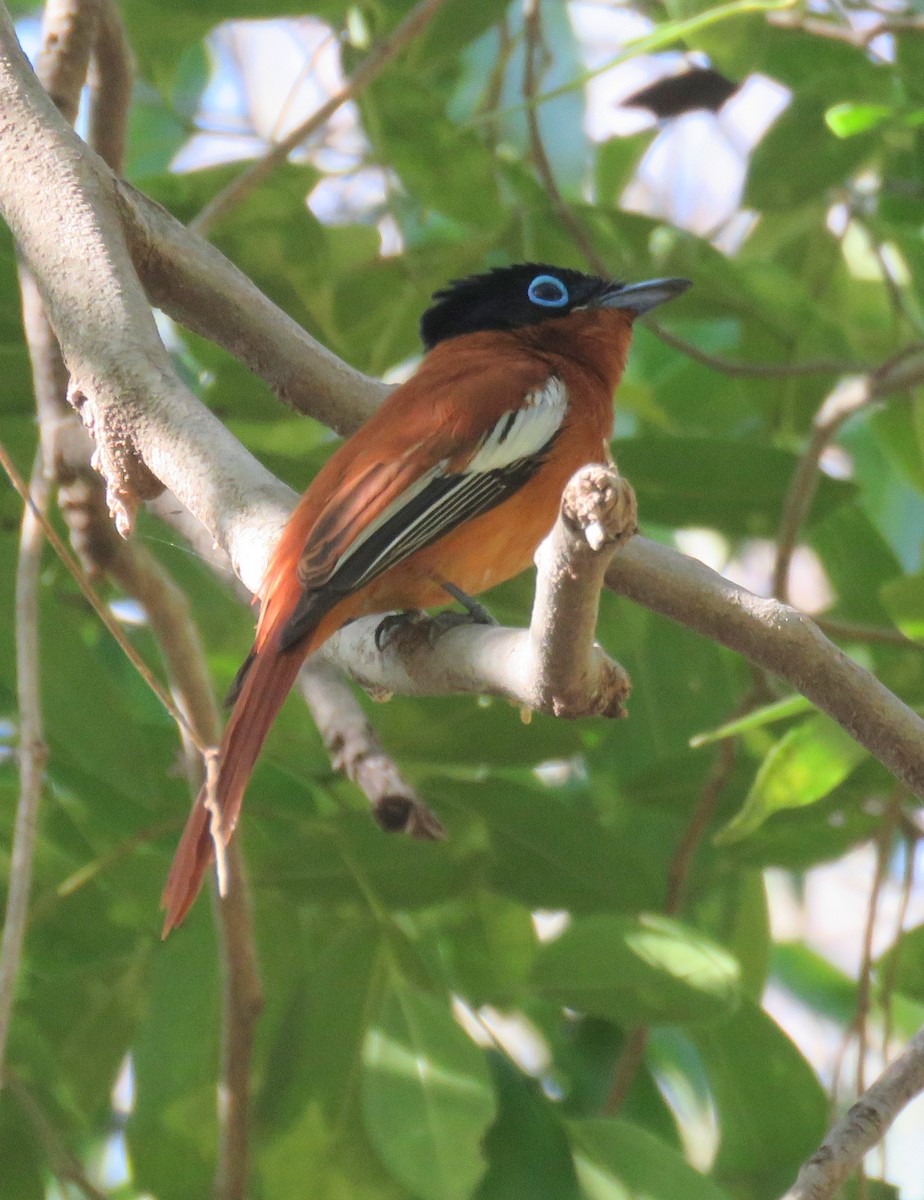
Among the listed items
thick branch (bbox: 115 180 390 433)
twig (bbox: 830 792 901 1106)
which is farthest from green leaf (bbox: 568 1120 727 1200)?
thick branch (bbox: 115 180 390 433)

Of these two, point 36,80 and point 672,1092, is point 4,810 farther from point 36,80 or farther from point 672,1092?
point 672,1092

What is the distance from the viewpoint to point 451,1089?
8.95 ft

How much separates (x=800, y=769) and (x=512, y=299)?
197 cm

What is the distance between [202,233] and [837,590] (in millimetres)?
1751

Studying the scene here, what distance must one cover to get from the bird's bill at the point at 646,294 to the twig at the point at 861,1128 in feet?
7.40

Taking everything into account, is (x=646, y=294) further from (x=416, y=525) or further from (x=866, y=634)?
(x=416, y=525)

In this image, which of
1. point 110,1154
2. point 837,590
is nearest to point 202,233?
point 837,590

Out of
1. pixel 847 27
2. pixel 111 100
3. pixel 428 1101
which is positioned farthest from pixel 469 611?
pixel 847 27

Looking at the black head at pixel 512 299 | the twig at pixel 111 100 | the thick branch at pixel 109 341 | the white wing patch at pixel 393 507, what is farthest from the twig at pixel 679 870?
the twig at pixel 111 100

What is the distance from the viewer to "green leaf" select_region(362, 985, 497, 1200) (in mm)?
2629

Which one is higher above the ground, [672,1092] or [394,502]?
[394,502]

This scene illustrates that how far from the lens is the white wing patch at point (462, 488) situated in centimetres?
294

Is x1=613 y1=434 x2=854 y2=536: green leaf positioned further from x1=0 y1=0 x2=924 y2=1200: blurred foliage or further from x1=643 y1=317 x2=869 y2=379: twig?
x1=643 y1=317 x2=869 y2=379: twig

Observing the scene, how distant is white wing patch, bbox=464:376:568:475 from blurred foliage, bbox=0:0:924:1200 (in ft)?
0.73
